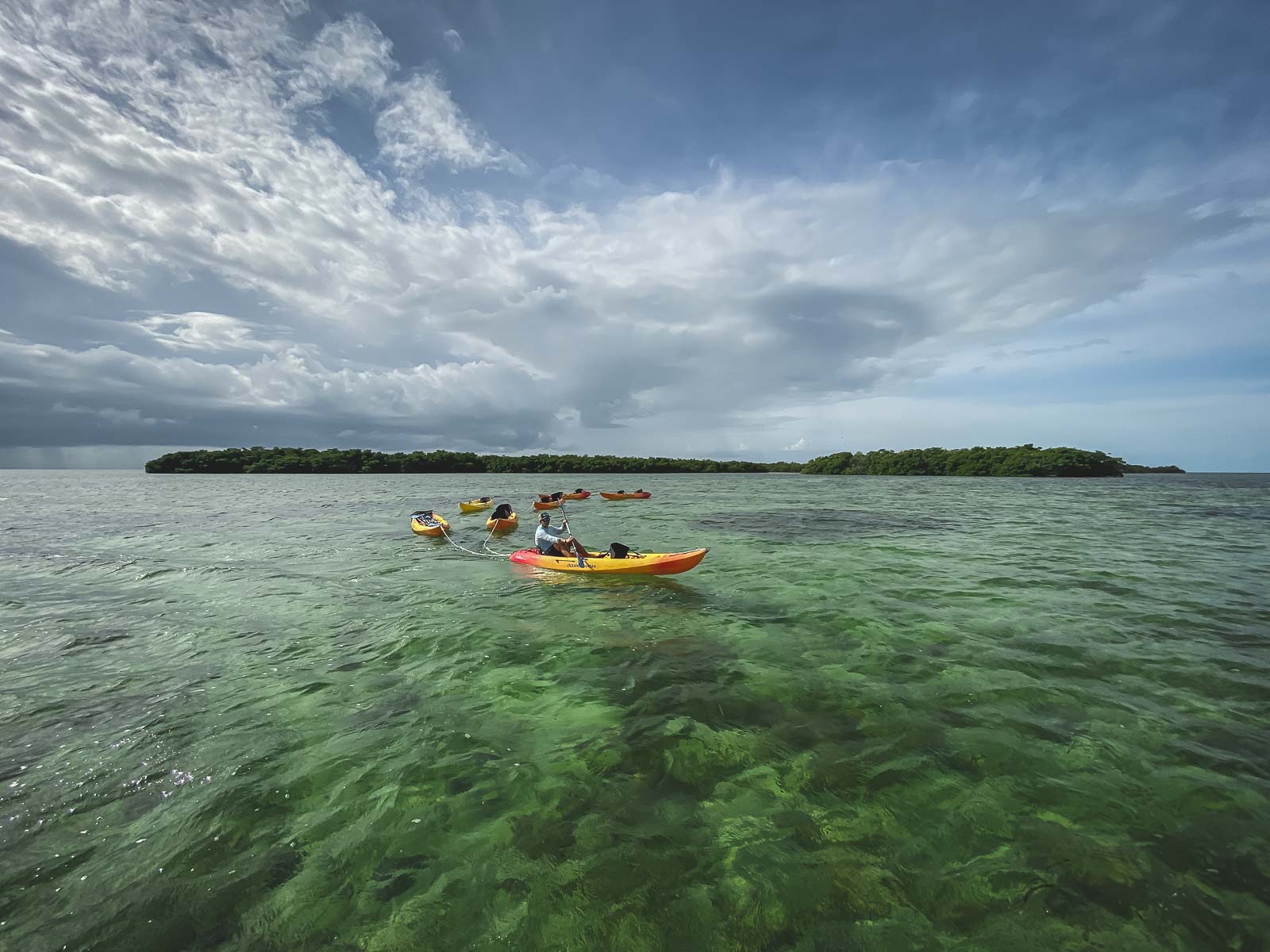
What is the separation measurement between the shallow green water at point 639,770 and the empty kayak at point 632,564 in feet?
3.28

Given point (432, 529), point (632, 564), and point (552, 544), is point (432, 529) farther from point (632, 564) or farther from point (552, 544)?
point (632, 564)

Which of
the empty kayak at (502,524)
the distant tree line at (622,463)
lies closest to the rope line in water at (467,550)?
the empty kayak at (502,524)

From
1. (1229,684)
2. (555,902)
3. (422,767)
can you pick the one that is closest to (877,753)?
(555,902)

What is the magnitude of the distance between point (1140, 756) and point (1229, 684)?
405 cm

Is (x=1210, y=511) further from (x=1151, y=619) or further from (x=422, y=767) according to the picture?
(x=422, y=767)

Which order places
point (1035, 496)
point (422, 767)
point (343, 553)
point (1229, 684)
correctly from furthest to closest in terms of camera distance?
point (1035, 496), point (343, 553), point (1229, 684), point (422, 767)

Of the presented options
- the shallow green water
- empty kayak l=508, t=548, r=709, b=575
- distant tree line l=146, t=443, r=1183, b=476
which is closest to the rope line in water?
empty kayak l=508, t=548, r=709, b=575

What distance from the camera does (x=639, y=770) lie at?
6504mm

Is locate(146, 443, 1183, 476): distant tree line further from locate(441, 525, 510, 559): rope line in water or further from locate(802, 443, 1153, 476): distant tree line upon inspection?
locate(441, 525, 510, 559): rope line in water

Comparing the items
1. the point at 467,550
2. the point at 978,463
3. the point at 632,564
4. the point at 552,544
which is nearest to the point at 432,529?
the point at 467,550

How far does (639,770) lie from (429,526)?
24879 mm

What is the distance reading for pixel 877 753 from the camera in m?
6.76

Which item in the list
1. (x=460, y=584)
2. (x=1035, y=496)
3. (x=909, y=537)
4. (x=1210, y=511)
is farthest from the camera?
(x=1035, y=496)

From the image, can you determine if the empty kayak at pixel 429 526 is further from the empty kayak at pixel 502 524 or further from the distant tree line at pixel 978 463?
the distant tree line at pixel 978 463
